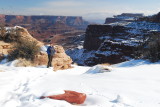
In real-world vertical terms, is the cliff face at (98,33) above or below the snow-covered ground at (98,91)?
below

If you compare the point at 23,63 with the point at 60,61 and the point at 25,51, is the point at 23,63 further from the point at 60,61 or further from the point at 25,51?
the point at 60,61

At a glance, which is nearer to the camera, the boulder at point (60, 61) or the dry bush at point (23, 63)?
the dry bush at point (23, 63)

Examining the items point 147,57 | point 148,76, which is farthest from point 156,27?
point 148,76

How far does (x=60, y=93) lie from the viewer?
23.5ft

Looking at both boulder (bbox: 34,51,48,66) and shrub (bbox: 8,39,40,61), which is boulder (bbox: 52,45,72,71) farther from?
shrub (bbox: 8,39,40,61)

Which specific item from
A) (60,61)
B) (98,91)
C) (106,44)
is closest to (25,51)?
(60,61)

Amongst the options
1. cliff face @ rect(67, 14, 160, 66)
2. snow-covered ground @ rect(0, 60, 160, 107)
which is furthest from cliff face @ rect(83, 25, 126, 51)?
snow-covered ground @ rect(0, 60, 160, 107)

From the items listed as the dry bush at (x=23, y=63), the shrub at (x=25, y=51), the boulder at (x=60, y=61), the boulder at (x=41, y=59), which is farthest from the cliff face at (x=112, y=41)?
the dry bush at (x=23, y=63)

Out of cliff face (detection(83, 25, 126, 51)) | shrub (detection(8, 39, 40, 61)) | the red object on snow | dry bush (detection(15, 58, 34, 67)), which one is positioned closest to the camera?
the red object on snow

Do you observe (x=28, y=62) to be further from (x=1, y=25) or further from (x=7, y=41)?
(x=1, y=25)

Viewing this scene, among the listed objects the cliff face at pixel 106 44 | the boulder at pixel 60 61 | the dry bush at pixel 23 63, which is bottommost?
the cliff face at pixel 106 44

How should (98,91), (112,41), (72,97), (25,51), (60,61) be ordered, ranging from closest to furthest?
(72,97) → (98,91) → (25,51) → (60,61) → (112,41)

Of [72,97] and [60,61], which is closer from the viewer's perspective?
[72,97]

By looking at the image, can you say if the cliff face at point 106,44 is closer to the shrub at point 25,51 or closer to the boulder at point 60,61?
the boulder at point 60,61
